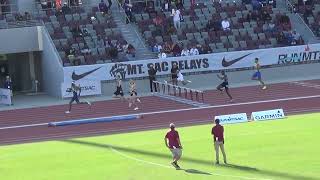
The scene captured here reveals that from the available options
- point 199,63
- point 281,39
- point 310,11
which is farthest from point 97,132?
point 310,11

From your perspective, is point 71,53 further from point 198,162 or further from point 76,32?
point 198,162

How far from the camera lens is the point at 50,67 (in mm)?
40062

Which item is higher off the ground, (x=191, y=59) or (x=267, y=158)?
(x=191, y=59)

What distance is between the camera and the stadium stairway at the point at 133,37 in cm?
4166

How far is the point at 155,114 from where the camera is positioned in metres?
32.9

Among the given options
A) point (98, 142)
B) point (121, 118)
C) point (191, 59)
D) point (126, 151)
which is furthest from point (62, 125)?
point (191, 59)

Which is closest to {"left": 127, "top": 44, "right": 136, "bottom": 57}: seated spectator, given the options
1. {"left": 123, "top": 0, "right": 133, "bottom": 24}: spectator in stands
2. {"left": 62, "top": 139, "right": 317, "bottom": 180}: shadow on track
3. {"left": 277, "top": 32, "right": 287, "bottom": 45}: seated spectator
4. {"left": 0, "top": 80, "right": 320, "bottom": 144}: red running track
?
{"left": 123, "top": 0, "right": 133, "bottom": 24}: spectator in stands

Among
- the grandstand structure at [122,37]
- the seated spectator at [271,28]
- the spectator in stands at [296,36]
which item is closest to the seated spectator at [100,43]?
the grandstand structure at [122,37]

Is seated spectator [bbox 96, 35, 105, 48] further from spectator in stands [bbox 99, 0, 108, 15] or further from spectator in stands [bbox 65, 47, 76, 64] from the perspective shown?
spectator in stands [bbox 99, 0, 108, 15]

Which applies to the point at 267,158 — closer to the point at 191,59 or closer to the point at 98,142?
the point at 98,142

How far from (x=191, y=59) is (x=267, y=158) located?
65.1 feet

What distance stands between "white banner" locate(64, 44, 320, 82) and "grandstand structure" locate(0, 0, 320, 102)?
0.18ft

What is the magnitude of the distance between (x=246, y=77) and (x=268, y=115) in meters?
11.8

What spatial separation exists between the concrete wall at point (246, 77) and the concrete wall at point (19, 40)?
516 cm
